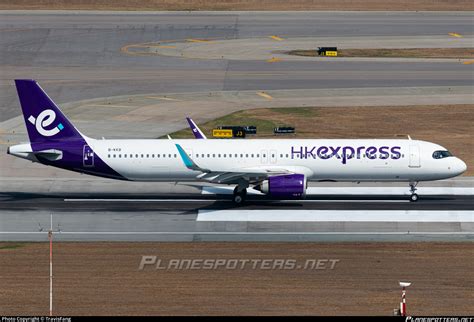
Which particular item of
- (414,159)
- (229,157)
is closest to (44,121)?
(229,157)

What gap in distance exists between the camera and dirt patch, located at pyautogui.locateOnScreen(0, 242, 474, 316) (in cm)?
4256

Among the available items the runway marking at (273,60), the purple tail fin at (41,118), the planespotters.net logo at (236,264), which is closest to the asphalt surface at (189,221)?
the purple tail fin at (41,118)

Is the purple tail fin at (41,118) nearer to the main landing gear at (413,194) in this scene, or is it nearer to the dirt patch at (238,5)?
the main landing gear at (413,194)

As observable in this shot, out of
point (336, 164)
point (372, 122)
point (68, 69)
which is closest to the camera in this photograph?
point (336, 164)

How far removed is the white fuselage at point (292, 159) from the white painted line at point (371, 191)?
11.7ft

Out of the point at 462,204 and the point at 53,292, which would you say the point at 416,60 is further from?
the point at 53,292

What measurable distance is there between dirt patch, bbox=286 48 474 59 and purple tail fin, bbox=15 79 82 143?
6286 cm

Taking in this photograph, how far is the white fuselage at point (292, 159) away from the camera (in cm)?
6325

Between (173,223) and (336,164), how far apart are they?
11294 millimetres

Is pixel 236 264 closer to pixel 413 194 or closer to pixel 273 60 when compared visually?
pixel 413 194

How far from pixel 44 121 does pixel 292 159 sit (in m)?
15.9

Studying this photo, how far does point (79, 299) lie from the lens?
1721 inches

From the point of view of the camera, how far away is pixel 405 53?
124 metres

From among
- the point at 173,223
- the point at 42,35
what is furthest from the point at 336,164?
the point at 42,35
